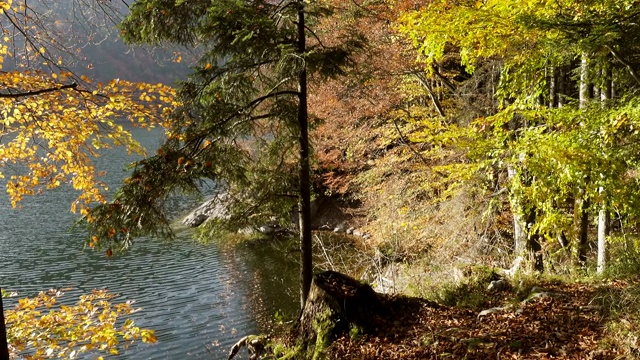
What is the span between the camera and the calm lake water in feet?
40.5

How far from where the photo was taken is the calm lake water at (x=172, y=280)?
12.4 metres

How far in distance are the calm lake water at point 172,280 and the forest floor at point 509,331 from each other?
689cm

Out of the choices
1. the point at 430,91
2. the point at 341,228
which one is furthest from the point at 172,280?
the point at 430,91

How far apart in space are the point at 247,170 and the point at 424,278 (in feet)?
13.1

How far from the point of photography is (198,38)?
6945mm

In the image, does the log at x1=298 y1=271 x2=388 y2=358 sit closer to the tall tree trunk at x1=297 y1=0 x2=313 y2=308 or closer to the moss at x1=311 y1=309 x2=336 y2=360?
the moss at x1=311 y1=309 x2=336 y2=360

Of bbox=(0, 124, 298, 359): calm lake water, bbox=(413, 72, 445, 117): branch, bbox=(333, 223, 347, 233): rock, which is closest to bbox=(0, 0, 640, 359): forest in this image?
bbox=(413, 72, 445, 117): branch

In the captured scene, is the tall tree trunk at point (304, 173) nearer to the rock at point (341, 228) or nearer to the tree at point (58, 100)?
the tree at point (58, 100)

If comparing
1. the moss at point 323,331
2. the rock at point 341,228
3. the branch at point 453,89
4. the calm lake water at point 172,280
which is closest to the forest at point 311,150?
the moss at point 323,331

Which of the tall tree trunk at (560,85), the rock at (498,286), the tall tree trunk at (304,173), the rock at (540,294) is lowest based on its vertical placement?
the rock at (498,286)

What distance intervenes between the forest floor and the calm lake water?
689 centimetres

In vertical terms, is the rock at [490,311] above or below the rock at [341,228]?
above

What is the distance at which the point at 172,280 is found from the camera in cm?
1639

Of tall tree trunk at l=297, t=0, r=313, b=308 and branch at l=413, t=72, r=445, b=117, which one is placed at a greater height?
branch at l=413, t=72, r=445, b=117
